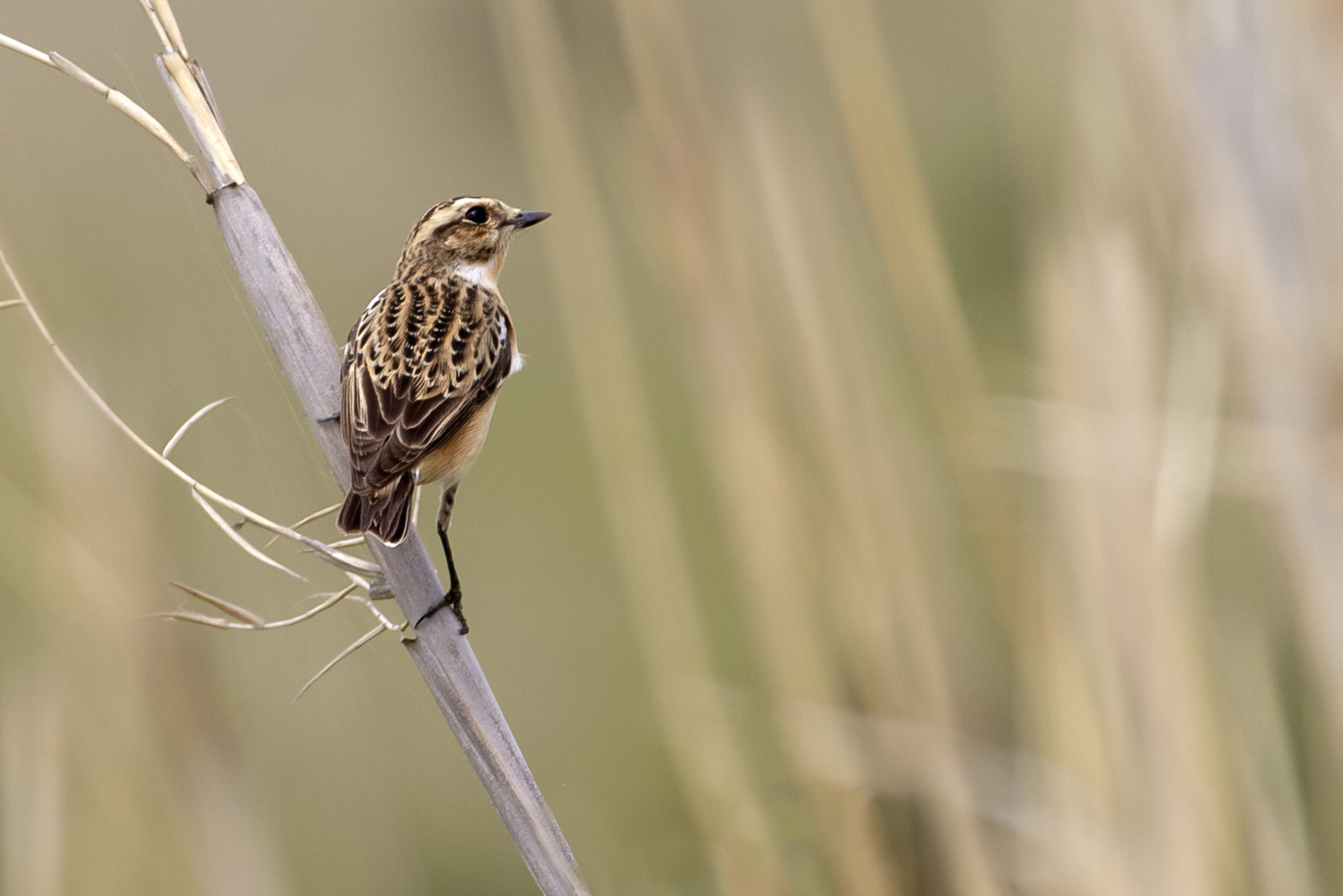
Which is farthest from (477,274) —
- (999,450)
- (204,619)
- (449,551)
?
(204,619)

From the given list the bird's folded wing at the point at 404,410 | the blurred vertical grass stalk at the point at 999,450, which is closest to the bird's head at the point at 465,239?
the bird's folded wing at the point at 404,410

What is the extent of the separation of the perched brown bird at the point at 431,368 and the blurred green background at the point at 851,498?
7.1 inches

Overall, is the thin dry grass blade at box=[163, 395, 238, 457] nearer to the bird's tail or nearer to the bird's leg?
the bird's tail

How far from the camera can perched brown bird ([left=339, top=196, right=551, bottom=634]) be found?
1.94 meters

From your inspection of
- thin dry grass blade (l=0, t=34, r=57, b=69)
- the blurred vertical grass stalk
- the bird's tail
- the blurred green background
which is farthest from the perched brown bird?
thin dry grass blade (l=0, t=34, r=57, b=69)

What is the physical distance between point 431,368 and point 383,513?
0.80 metres

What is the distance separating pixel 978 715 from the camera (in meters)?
2.17

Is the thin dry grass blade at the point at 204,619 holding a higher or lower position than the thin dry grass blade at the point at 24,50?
lower

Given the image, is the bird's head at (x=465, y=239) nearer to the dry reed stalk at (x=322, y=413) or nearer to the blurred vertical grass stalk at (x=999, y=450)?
the blurred vertical grass stalk at (x=999, y=450)

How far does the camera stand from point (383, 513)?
1.75 m

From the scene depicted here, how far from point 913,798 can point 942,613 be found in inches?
12.9

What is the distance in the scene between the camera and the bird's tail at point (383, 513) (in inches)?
67.6

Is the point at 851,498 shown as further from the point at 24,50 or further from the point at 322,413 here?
the point at 24,50

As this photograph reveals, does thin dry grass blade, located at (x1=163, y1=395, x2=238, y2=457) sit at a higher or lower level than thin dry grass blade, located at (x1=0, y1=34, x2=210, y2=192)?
lower
